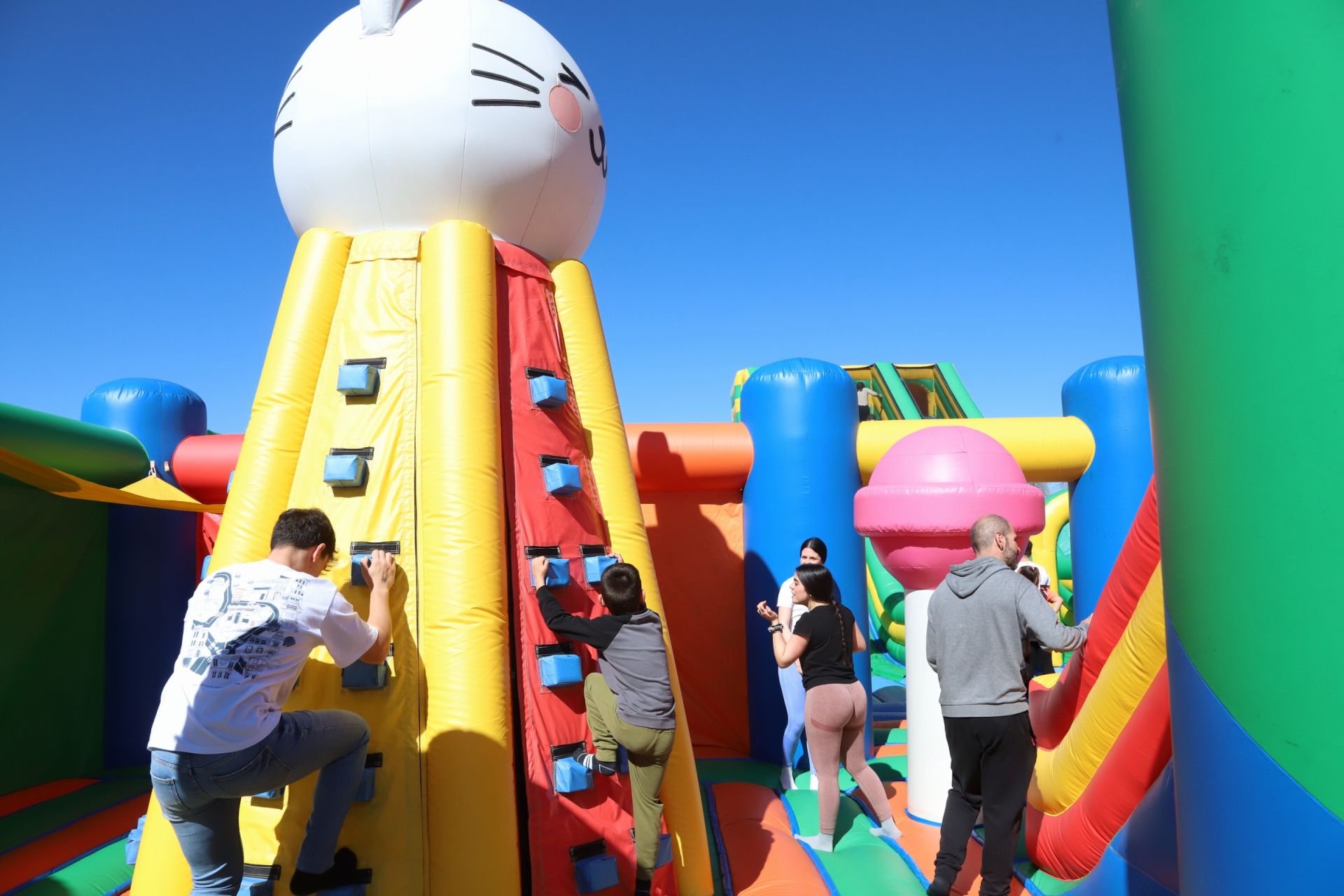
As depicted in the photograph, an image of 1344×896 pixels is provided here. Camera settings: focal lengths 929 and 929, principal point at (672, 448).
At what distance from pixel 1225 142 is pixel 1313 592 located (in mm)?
589

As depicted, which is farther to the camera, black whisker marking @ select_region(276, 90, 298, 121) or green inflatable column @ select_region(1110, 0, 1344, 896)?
black whisker marking @ select_region(276, 90, 298, 121)

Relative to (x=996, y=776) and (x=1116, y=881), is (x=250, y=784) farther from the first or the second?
(x=1116, y=881)

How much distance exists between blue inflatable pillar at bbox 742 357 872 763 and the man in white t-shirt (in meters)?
3.27

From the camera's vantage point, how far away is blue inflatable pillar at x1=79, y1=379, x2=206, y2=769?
556 cm

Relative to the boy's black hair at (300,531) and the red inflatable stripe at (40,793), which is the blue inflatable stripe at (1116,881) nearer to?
the boy's black hair at (300,531)

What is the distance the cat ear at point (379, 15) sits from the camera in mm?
3330

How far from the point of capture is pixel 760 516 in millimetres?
5512

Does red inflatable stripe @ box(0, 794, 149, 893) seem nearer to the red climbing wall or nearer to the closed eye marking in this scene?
the red climbing wall

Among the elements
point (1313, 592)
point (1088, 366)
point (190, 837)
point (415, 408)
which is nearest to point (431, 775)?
point (190, 837)

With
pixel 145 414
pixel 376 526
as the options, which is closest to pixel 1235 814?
pixel 376 526

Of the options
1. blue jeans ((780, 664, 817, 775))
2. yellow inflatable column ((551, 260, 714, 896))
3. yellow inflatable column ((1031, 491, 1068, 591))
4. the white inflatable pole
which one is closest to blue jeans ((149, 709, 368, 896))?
yellow inflatable column ((551, 260, 714, 896))

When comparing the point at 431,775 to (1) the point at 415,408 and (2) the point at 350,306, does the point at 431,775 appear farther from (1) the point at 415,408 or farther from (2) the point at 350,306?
(2) the point at 350,306

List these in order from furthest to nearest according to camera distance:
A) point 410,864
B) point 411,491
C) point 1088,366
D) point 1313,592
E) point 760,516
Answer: point 1088,366 < point 760,516 < point 411,491 < point 410,864 < point 1313,592

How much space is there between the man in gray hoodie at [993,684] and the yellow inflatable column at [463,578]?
1.36m
